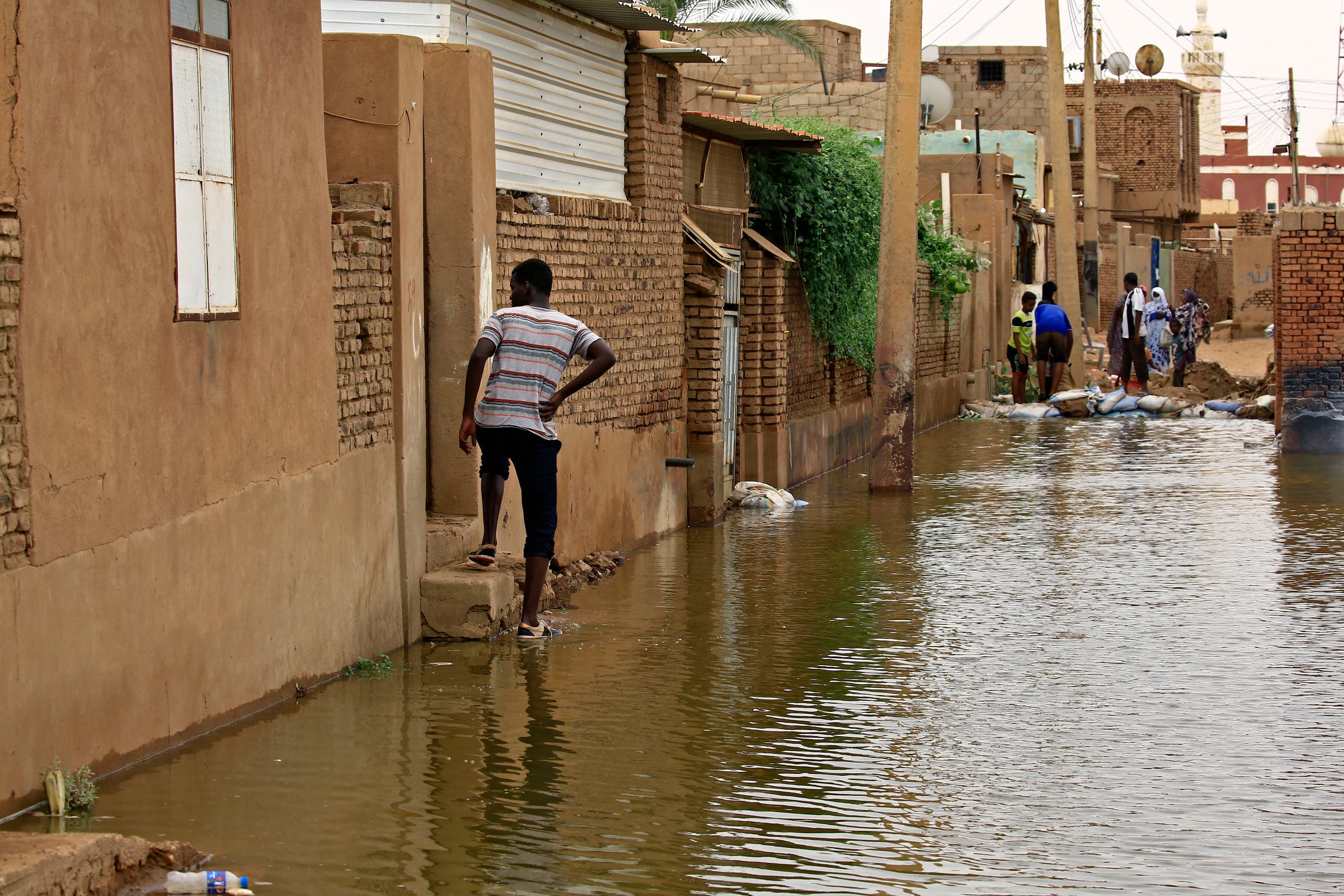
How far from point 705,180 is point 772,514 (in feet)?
9.51

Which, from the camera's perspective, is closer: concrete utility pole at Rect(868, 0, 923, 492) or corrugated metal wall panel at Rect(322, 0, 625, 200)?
corrugated metal wall panel at Rect(322, 0, 625, 200)

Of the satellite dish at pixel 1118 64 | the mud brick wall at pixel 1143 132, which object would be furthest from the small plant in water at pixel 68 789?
the mud brick wall at pixel 1143 132

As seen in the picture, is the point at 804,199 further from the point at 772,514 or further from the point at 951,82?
the point at 951,82

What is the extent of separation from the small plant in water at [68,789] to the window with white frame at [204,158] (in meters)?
1.74

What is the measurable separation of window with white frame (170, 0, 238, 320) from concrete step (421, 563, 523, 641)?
2.10 metres

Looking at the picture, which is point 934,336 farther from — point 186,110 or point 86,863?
point 86,863

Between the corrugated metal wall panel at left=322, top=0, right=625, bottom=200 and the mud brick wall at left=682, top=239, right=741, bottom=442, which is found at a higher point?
the corrugated metal wall panel at left=322, top=0, right=625, bottom=200

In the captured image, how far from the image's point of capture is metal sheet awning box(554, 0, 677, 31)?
10820 millimetres

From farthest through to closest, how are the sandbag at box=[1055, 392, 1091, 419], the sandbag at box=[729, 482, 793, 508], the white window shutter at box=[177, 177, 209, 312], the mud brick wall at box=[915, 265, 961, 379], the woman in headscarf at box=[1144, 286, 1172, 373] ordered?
the woman in headscarf at box=[1144, 286, 1172, 373] → the sandbag at box=[1055, 392, 1091, 419] → the mud brick wall at box=[915, 265, 961, 379] → the sandbag at box=[729, 482, 793, 508] → the white window shutter at box=[177, 177, 209, 312]

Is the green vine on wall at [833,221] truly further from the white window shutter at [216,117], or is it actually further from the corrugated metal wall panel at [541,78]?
the white window shutter at [216,117]

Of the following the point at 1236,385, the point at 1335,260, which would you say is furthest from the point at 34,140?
the point at 1236,385

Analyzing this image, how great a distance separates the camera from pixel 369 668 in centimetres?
744

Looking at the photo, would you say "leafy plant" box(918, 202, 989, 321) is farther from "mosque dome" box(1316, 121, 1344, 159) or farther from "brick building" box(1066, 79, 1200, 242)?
"mosque dome" box(1316, 121, 1344, 159)

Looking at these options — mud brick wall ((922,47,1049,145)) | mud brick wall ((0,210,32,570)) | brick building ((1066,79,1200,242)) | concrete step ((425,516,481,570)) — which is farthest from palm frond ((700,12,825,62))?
brick building ((1066,79,1200,242))
